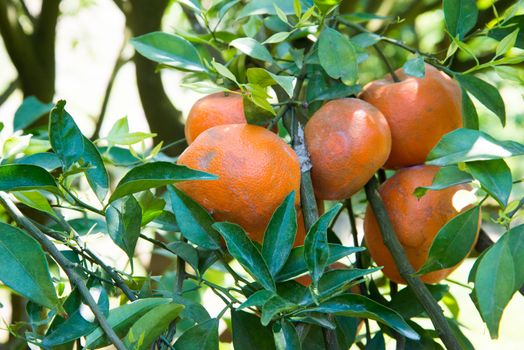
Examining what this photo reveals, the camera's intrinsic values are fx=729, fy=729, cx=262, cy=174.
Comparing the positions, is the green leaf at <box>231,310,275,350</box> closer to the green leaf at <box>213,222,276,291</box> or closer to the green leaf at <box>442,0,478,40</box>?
the green leaf at <box>213,222,276,291</box>

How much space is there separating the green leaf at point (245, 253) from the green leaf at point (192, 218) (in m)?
0.05

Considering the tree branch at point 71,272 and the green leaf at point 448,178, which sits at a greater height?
the tree branch at point 71,272

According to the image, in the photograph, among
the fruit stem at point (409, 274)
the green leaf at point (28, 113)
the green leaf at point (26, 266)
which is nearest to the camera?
the green leaf at point (26, 266)

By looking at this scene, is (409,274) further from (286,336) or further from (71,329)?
(71,329)

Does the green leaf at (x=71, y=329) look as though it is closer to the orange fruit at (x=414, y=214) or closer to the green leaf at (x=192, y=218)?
the green leaf at (x=192, y=218)

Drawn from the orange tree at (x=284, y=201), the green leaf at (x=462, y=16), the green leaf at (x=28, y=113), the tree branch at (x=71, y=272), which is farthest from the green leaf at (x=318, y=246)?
the green leaf at (x=28, y=113)

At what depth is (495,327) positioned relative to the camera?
1.34 ft

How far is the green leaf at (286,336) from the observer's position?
41 centimetres

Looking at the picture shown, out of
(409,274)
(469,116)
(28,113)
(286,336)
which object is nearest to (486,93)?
(469,116)

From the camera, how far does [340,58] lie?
0.53 m

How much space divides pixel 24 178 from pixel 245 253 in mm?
131

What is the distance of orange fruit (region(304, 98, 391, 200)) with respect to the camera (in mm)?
521

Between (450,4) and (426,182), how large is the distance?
0.44 feet

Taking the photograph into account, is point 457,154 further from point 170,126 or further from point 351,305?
point 170,126
